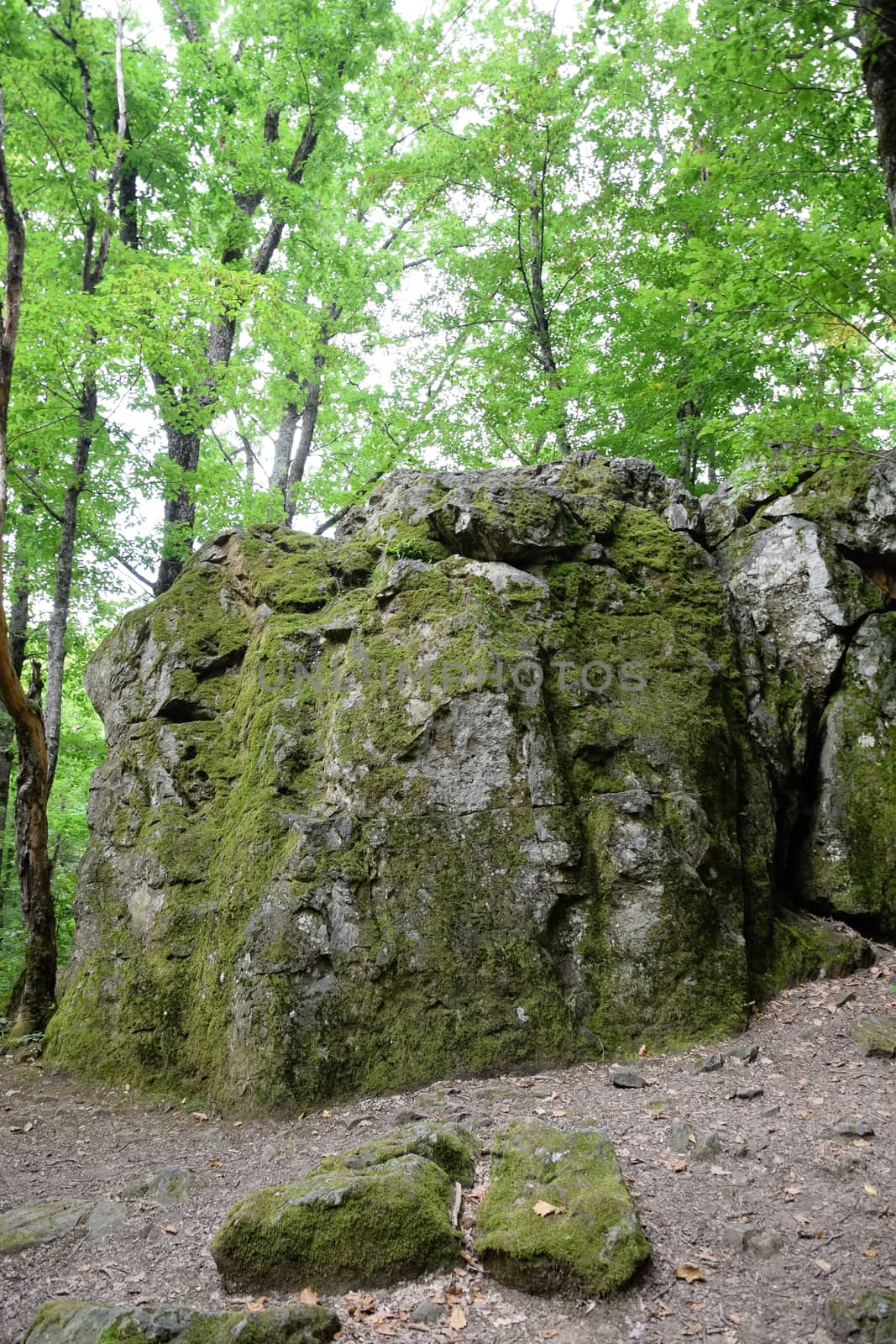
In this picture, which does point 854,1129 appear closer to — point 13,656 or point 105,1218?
point 105,1218

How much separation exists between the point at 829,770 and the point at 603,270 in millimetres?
9551

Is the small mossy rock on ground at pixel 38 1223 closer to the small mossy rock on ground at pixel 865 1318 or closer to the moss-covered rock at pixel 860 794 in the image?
the small mossy rock on ground at pixel 865 1318

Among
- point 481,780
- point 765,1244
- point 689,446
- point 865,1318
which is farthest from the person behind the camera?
point 689,446

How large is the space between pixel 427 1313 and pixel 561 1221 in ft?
2.34

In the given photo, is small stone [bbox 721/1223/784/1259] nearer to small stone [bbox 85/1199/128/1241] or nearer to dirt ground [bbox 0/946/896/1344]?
dirt ground [bbox 0/946/896/1344]

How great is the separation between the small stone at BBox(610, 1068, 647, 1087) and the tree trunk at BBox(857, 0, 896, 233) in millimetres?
5744

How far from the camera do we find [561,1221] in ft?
12.0

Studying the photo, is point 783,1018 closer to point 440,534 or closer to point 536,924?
point 536,924

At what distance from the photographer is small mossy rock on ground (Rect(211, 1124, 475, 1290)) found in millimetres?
3604

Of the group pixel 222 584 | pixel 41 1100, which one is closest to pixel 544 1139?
pixel 41 1100

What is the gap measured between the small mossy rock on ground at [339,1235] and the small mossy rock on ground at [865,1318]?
5.39 feet

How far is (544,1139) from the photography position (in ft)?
14.3

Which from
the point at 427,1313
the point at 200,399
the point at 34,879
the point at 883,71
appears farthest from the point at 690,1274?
the point at 200,399

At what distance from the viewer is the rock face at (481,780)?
21.0ft
